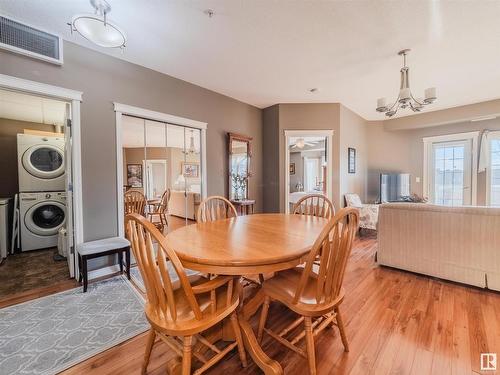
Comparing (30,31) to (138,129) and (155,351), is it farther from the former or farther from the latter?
(155,351)

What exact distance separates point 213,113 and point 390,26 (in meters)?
2.50

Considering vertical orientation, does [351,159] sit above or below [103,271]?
above

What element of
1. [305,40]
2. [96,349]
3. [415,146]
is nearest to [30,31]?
[305,40]

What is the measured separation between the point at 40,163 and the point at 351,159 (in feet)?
18.5

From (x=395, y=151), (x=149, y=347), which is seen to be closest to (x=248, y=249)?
(x=149, y=347)

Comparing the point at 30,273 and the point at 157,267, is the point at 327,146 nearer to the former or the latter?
the point at 157,267

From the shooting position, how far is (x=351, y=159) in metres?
4.74

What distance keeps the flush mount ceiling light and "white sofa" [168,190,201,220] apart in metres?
1.96

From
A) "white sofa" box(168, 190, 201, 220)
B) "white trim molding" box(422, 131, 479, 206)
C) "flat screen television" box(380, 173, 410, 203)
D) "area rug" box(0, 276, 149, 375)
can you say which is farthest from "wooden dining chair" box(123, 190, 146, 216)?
"white trim molding" box(422, 131, 479, 206)

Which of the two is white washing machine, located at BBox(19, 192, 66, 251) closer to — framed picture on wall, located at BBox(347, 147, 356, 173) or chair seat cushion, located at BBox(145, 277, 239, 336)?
chair seat cushion, located at BBox(145, 277, 239, 336)

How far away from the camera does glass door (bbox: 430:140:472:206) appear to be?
15.7 ft

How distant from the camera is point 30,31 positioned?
207 centimetres

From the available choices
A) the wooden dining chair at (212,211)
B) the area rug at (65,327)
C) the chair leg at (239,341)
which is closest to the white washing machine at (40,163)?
the area rug at (65,327)

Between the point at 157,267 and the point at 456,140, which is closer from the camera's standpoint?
the point at 157,267
